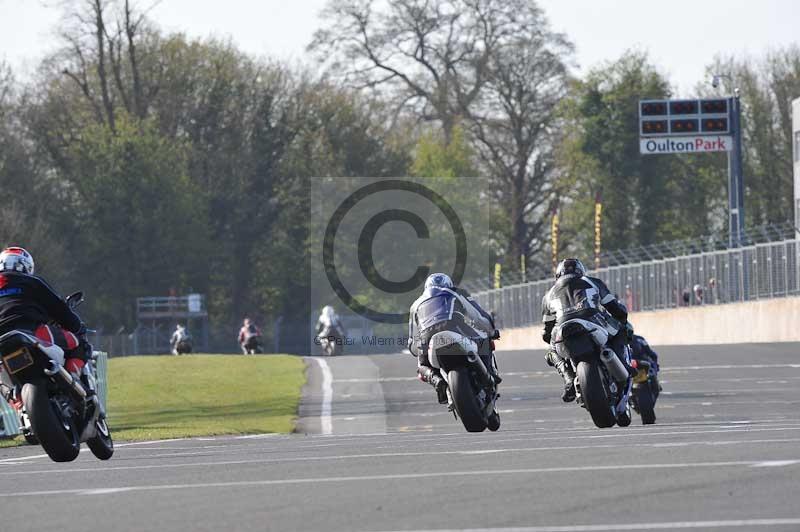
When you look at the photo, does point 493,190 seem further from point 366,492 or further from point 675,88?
point 366,492

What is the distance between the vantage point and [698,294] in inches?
2055

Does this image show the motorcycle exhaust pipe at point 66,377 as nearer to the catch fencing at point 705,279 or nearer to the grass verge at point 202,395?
the grass verge at point 202,395

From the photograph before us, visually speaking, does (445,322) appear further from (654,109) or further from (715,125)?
(715,125)

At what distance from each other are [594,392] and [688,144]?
39923 millimetres

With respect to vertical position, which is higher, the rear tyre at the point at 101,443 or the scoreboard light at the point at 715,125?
the scoreboard light at the point at 715,125

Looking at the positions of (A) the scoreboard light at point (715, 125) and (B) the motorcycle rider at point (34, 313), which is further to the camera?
(A) the scoreboard light at point (715, 125)

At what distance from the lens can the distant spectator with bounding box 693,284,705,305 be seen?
170 feet

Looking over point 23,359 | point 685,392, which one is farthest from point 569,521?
point 685,392

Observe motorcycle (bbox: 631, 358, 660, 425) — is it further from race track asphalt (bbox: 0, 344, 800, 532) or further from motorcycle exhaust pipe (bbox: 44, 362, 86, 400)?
motorcycle exhaust pipe (bbox: 44, 362, 86, 400)

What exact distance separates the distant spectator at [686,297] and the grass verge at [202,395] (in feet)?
42.3

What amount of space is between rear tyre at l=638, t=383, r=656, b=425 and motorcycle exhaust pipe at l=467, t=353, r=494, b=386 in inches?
114

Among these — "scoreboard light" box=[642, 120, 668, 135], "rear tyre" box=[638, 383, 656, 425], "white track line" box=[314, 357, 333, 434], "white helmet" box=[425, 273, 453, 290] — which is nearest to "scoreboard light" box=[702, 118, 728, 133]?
"scoreboard light" box=[642, 120, 668, 135]

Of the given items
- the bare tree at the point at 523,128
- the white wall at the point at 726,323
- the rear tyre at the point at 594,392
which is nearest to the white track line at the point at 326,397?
the rear tyre at the point at 594,392

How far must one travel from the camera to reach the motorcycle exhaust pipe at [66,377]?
1436cm
